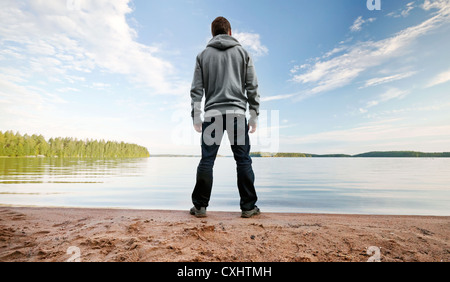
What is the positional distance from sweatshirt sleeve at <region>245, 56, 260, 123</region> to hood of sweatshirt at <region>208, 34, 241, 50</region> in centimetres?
33

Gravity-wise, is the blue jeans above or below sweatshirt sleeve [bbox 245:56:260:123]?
below

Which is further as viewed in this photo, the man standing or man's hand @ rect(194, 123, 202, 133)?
man's hand @ rect(194, 123, 202, 133)

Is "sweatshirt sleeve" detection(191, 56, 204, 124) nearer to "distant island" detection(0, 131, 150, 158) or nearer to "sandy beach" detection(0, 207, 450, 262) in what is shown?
"sandy beach" detection(0, 207, 450, 262)

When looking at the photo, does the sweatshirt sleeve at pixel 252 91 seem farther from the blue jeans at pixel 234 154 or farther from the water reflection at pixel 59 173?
the water reflection at pixel 59 173

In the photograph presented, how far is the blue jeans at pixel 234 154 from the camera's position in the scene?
3.39m

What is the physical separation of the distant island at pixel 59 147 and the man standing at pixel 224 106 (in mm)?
80741

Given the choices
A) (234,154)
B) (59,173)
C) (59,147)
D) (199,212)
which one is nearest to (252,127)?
(234,154)

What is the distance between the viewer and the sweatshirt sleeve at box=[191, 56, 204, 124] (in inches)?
141

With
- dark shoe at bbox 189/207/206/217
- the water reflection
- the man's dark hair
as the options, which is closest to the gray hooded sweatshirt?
the man's dark hair

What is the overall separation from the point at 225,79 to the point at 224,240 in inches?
87.3

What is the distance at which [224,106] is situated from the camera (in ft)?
11.2

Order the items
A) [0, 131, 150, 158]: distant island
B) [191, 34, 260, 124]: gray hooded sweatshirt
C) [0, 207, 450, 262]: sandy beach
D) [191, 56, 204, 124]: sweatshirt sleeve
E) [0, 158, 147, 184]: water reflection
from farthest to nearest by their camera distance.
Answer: [0, 131, 150, 158]: distant island → [0, 158, 147, 184]: water reflection → [191, 56, 204, 124]: sweatshirt sleeve → [191, 34, 260, 124]: gray hooded sweatshirt → [0, 207, 450, 262]: sandy beach
